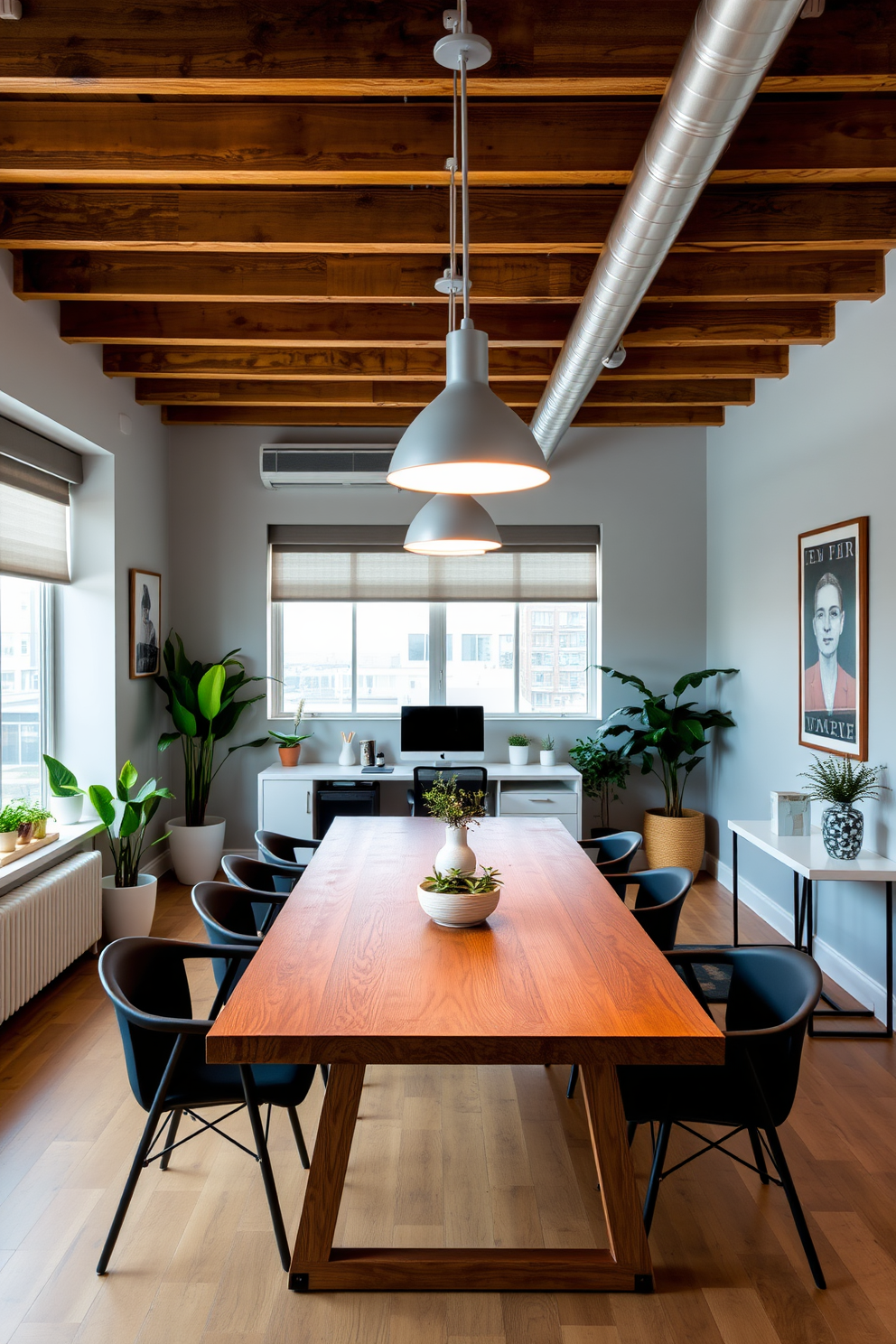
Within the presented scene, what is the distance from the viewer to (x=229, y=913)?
3.16 m

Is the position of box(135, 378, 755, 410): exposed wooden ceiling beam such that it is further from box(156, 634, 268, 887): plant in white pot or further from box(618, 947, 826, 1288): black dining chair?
box(618, 947, 826, 1288): black dining chair

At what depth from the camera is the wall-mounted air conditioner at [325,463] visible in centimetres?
622

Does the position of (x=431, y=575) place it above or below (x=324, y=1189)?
above

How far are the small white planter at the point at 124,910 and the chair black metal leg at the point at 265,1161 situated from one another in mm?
2585

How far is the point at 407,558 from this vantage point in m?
6.65

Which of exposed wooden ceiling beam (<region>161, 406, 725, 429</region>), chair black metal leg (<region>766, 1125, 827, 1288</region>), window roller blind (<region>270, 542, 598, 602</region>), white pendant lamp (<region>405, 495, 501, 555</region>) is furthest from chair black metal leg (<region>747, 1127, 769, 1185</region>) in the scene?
exposed wooden ceiling beam (<region>161, 406, 725, 429</region>)

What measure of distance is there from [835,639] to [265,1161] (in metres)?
3.31

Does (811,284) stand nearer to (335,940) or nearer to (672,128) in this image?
(672,128)

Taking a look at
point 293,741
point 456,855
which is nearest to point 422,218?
point 456,855

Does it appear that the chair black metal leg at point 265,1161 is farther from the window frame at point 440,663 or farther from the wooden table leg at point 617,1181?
the window frame at point 440,663

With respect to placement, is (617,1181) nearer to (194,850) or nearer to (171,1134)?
(171,1134)

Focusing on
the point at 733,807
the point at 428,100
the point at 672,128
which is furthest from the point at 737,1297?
the point at 733,807

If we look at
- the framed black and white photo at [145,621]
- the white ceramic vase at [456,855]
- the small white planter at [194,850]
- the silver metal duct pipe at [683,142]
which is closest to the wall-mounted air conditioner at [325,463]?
the framed black and white photo at [145,621]

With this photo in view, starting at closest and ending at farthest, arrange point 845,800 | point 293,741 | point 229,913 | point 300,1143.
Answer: point 300,1143, point 229,913, point 845,800, point 293,741
